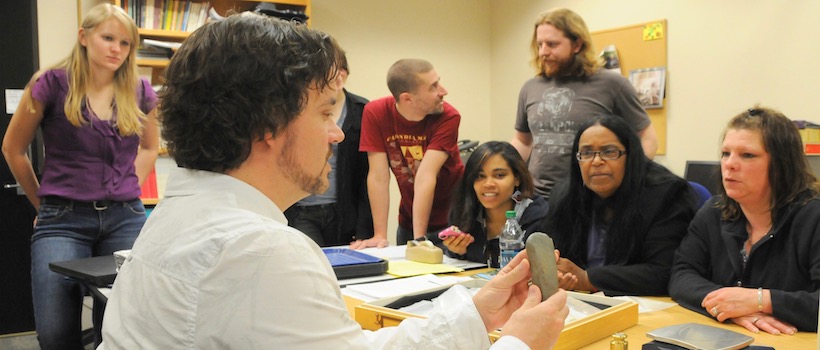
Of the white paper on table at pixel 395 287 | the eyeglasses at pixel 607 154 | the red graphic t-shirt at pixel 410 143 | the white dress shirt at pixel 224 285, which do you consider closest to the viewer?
the white dress shirt at pixel 224 285

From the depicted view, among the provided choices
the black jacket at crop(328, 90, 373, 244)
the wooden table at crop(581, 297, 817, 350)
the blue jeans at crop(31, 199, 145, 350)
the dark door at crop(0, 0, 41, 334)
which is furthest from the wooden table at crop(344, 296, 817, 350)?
the dark door at crop(0, 0, 41, 334)

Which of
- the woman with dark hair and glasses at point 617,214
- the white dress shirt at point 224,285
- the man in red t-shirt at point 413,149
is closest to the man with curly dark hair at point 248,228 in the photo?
the white dress shirt at point 224,285

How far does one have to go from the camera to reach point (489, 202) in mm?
2715

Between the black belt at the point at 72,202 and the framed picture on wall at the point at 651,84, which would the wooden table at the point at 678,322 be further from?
the framed picture on wall at the point at 651,84

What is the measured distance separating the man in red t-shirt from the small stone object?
5.66 ft

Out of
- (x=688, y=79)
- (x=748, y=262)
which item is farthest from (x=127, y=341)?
(x=688, y=79)

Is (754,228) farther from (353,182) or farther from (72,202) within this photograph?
(72,202)

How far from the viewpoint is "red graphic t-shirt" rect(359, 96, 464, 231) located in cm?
318

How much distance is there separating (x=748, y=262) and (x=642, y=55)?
312 centimetres

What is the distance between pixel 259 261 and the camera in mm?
866

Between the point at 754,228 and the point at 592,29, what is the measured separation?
11.4 feet

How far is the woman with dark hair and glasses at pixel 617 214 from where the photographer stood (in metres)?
2.17

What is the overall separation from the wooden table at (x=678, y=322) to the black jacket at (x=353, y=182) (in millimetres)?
1477

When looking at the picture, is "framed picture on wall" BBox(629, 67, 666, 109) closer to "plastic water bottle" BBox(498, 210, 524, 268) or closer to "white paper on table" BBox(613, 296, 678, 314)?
"plastic water bottle" BBox(498, 210, 524, 268)
